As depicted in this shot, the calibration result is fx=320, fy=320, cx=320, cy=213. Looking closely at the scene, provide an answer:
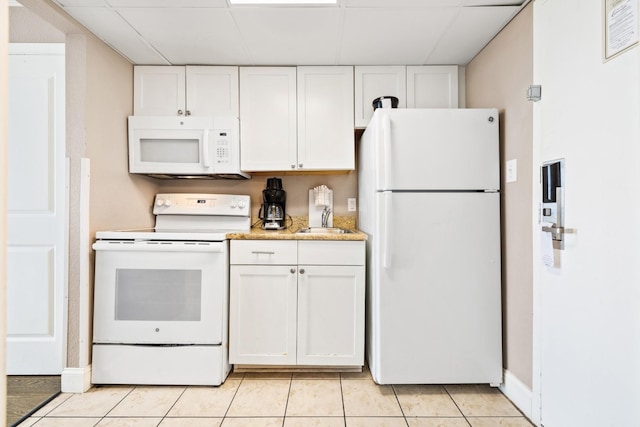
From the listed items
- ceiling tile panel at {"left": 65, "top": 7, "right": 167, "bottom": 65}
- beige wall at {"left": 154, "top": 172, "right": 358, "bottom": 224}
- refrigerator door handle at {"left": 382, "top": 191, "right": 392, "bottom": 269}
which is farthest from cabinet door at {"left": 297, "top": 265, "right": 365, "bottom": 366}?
ceiling tile panel at {"left": 65, "top": 7, "right": 167, "bottom": 65}

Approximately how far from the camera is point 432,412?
1.70m

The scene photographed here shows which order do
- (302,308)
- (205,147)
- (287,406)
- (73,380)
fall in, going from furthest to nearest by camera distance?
(205,147)
(302,308)
(73,380)
(287,406)

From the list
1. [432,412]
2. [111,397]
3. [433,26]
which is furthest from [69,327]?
[433,26]

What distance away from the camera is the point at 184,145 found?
2.28 metres

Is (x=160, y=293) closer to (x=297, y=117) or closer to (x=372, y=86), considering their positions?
(x=297, y=117)

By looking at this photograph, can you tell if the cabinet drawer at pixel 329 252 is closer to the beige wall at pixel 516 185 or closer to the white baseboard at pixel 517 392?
the beige wall at pixel 516 185

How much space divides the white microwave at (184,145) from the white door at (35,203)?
42cm

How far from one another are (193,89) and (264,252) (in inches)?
51.9

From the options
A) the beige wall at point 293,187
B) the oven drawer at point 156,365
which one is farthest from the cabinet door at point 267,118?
the oven drawer at point 156,365

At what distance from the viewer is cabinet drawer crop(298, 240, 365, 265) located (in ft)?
6.52

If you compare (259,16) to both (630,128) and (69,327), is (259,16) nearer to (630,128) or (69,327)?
(630,128)

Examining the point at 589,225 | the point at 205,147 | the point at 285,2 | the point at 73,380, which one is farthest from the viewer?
the point at 205,147

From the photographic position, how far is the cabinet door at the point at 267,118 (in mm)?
2312

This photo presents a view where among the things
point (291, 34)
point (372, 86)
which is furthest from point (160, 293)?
point (372, 86)
